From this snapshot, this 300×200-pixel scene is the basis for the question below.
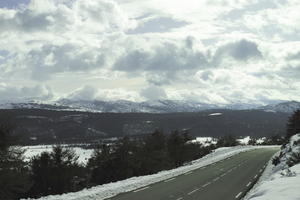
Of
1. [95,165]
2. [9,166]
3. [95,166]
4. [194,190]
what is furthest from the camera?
[95,166]

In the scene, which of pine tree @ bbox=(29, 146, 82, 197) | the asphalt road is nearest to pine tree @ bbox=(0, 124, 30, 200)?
the asphalt road

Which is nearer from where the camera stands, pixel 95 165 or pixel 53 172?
pixel 53 172

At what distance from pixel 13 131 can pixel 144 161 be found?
3883 cm

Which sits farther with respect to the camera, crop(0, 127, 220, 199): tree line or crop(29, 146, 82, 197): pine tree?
crop(0, 127, 220, 199): tree line

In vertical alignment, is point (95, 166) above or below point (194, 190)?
below

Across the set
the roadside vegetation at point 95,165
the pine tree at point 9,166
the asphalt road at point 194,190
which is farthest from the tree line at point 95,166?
the asphalt road at point 194,190

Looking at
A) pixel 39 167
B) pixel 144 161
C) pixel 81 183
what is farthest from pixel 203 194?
pixel 144 161

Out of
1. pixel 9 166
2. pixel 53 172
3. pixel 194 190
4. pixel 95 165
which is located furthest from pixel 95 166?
pixel 194 190

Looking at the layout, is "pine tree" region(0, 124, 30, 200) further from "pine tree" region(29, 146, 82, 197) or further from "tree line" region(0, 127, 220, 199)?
"pine tree" region(29, 146, 82, 197)

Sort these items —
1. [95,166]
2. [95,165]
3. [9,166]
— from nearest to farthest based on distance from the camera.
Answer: [9,166] < [95,165] < [95,166]

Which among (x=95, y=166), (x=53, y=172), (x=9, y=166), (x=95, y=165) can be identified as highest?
(x=9, y=166)

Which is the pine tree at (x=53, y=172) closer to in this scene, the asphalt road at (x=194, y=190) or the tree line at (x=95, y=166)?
the tree line at (x=95, y=166)

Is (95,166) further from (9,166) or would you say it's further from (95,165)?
(9,166)

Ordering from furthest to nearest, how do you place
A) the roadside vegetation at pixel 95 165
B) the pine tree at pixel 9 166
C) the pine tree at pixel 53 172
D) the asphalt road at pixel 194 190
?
the roadside vegetation at pixel 95 165, the pine tree at pixel 53 172, the pine tree at pixel 9 166, the asphalt road at pixel 194 190
